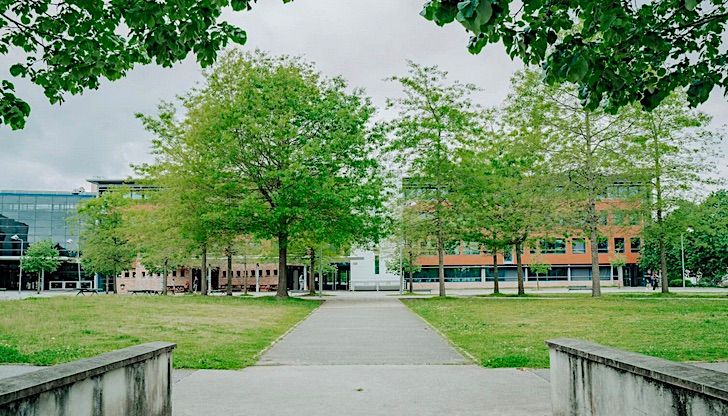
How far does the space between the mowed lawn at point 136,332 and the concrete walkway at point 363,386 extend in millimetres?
1089

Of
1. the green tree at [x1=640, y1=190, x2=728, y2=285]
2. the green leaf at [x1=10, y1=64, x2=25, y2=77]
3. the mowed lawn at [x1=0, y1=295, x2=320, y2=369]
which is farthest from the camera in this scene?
the green tree at [x1=640, y1=190, x2=728, y2=285]

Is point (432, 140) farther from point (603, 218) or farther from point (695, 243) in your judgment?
point (695, 243)

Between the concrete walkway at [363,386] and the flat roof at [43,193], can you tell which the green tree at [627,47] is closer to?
the concrete walkway at [363,386]

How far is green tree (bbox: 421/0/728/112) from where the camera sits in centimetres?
664

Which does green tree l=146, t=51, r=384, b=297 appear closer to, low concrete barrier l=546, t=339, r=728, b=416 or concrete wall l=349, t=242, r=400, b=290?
low concrete barrier l=546, t=339, r=728, b=416

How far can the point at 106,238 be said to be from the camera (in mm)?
52750

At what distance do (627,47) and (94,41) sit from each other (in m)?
6.81

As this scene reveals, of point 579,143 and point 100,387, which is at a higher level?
point 579,143

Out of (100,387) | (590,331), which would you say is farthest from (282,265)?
(100,387)

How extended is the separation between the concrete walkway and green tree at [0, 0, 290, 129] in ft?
13.8

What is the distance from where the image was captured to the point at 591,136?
36.1 metres

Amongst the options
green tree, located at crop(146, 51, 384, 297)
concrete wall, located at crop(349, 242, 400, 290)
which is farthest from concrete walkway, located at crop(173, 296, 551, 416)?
concrete wall, located at crop(349, 242, 400, 290)

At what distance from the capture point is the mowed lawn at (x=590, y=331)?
12.2 m

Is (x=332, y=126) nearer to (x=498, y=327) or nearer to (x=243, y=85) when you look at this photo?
(x=243, y=85)
